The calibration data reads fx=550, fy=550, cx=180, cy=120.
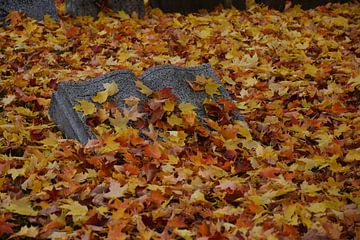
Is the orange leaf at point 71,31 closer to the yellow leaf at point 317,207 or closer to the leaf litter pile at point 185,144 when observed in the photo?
the leaf litter pile at point 185,144

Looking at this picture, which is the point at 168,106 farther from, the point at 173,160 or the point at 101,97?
the point at 173,160

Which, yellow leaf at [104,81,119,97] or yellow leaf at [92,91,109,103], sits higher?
yellow leaf at [104,81,119,97]

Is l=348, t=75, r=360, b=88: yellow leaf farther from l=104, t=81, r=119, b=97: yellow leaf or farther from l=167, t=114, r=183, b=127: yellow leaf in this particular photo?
l=104, t=81, r=119, b=97: yellow leaf

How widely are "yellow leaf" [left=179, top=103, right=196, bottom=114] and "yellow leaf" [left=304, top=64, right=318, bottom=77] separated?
1653mm

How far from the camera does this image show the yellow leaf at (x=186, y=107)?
3865mm

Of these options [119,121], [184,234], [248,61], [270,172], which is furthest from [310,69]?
[184,234]

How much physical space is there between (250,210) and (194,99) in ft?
4.42

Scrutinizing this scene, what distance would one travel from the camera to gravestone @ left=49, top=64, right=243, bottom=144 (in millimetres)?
3637

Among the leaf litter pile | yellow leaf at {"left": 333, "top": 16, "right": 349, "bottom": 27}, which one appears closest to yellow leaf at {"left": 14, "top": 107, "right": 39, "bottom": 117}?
the leaf litter pile

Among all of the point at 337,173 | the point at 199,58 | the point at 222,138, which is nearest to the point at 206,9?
the point at 199,58

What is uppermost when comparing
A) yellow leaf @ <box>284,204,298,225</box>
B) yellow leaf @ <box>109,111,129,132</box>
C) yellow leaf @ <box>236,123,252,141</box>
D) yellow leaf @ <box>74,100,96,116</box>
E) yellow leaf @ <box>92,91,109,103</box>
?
yellow leaf @ <box>92,91,109,103</box>

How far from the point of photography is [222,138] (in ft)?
12.3

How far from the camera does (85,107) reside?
12.0 ft

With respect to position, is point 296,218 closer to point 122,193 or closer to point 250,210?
point 250,210
